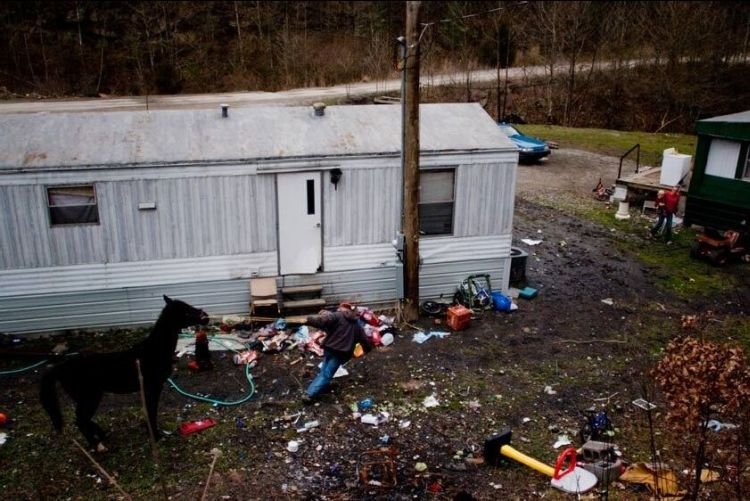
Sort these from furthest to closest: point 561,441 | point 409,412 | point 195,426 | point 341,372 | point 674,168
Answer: point 674,168 < point 341,372 < point 409,412 < point 195,426 < point 561,441

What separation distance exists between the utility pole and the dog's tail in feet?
18.7

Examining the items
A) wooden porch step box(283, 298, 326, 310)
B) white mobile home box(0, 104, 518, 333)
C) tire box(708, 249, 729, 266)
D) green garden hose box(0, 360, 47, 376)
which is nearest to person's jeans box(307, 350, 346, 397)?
wooden porch step box(283, 298, 326, 310)

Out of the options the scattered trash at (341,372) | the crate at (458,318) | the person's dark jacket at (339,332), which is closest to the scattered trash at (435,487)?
the person's dark jacket at (339,332)

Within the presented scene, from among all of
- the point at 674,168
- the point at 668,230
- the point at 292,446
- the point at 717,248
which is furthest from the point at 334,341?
the point at 674,168

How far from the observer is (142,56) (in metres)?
32.7

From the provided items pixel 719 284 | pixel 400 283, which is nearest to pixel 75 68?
pixel 400 283

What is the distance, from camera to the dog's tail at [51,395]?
269 inches

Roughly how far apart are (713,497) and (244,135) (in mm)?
8423

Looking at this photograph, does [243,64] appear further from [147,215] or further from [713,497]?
[713,497]

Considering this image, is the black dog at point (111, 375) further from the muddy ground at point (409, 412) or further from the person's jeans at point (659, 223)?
the person's jeans at point (659, 223)

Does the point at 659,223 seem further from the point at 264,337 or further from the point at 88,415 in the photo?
the point at 88,415

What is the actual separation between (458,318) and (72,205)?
6.46m

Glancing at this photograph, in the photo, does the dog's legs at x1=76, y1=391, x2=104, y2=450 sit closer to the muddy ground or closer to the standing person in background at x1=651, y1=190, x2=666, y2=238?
the muddy ground

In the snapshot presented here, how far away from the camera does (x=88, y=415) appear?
7227 mm
